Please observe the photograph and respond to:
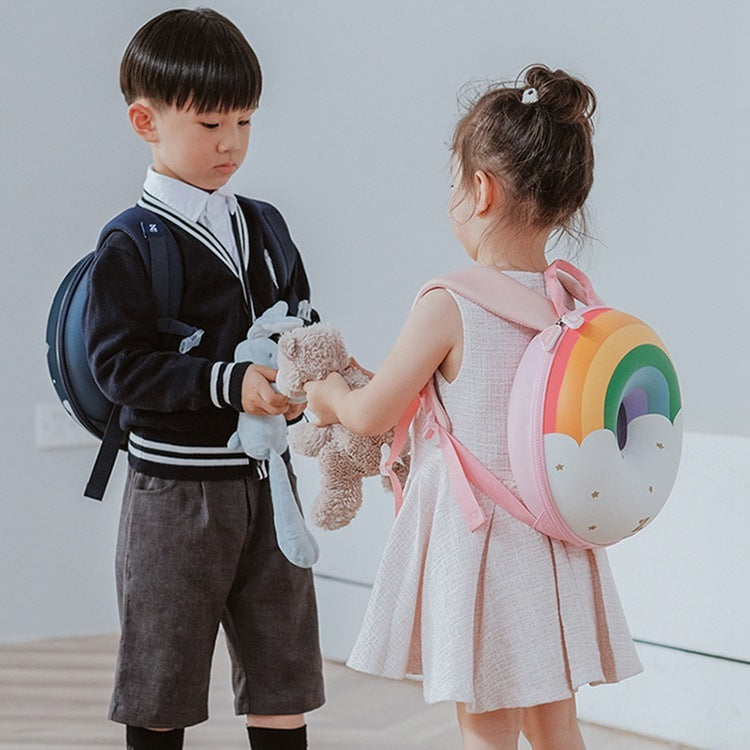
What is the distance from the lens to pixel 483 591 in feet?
4.21

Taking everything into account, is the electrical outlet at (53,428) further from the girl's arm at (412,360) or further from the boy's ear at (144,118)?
the girl's arm at (412,360)

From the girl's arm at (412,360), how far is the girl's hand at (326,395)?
5 cm

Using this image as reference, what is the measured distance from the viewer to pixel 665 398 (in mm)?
1289

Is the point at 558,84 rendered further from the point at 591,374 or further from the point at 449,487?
the point at 449,487

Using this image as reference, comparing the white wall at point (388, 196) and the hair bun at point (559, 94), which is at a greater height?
the hair bun at point (559, 94)

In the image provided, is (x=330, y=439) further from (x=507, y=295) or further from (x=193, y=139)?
(x=193, y=139)

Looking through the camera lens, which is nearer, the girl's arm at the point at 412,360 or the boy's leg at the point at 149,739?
the girl's arm at the point at 412,360

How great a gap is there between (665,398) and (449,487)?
0.23 meters

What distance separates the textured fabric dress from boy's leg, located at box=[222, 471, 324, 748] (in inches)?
10.8

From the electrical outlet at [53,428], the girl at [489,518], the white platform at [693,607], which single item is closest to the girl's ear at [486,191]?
the girl at [489,518]

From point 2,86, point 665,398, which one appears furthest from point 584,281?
point 2,86

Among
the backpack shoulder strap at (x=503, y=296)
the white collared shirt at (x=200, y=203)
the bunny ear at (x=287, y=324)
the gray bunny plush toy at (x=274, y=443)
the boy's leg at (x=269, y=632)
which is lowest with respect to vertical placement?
the boy's leg at (x=269, y=632)

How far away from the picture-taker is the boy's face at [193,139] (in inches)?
58.8

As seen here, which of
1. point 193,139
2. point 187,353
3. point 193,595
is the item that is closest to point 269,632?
point 193,595
